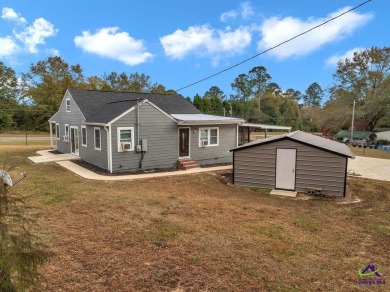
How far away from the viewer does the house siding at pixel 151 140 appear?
1388 centimetres

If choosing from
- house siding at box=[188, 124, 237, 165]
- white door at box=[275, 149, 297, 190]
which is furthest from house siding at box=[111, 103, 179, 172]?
white door at box=[275, 149, 297, 190]

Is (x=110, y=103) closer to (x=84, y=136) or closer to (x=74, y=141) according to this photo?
(x=84, y=136)

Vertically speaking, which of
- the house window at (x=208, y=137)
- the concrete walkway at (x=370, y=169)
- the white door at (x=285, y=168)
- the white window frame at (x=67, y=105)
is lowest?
the concrete walkway at (x=370, y=169)

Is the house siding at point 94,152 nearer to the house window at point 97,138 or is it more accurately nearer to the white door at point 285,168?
the house window at point 97,138

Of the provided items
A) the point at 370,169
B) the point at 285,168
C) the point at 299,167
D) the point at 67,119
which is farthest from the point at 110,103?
the point at 370,169

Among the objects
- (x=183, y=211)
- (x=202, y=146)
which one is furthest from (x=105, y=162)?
(x=183, y=211)

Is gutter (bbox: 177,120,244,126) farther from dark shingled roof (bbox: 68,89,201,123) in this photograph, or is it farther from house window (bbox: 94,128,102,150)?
house window (bbox: 94,128,102,150)

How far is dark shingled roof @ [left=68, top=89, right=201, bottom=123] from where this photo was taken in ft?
48.3

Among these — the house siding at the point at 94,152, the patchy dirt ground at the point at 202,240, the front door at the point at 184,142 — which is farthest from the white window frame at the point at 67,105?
the patchy dirt ground at the point at 202,240

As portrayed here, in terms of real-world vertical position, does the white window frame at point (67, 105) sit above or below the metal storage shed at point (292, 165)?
above

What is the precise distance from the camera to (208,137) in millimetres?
17188

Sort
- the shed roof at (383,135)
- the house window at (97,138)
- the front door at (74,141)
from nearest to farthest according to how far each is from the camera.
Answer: the house window at (97,138)
the front door at (74,141)
the shed roof at (383,135)

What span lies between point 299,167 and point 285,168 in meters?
0.54

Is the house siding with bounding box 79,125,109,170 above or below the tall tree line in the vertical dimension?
below
